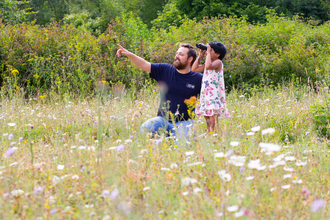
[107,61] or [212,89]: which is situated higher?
[212,89]

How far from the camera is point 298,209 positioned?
6.10 ft

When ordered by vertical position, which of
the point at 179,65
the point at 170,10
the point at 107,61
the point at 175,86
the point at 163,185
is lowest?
the point at 107,61

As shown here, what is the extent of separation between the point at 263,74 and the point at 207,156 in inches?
244

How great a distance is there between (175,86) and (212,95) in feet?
→ 1.81

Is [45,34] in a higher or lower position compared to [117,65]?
higher

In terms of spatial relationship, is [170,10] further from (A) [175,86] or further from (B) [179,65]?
(A) [175,86]

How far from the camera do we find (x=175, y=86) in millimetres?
4066

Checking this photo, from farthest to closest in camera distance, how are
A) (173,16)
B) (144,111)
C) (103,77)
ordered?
(173,16) → (103,77) → (144,111)

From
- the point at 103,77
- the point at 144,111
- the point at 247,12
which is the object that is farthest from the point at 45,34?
the point at 247,12

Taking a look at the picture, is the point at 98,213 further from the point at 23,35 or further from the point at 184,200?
the point at 23,35

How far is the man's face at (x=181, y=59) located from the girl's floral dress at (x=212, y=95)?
1.17 ft

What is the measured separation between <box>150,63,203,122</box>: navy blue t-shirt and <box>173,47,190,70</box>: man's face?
13 centimetres

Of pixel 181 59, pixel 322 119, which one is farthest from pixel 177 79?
pixel 322 119

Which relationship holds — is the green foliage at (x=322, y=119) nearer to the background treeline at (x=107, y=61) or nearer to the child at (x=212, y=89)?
the child at (x=212, y=89)
